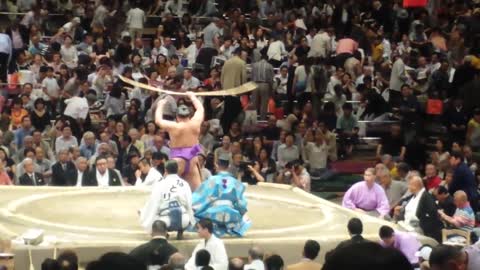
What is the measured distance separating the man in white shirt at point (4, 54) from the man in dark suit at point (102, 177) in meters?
3.11

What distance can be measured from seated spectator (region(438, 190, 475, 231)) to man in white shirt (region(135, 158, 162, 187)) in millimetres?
2569

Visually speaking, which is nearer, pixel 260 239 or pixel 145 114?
pixel 260 239

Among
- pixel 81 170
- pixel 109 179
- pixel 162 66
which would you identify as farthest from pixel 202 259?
pixel 162 66

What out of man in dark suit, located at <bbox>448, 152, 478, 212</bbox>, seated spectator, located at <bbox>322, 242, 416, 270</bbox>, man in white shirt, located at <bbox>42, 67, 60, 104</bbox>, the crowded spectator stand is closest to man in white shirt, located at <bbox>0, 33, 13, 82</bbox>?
the crowded spectator stand

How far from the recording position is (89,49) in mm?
12719

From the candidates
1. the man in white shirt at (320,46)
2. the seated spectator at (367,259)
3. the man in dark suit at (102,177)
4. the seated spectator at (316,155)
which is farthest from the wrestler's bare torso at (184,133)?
the seated spectator at (367,259)

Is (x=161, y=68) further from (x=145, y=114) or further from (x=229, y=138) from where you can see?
(x=229, y=138)

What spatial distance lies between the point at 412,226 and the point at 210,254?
1.97 m

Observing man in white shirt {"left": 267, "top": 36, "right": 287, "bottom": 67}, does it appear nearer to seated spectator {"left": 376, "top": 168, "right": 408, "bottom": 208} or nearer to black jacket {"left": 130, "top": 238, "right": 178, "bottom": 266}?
seated spectator {"left": 376, "top": 168, "right": 408, "bottom": 208}

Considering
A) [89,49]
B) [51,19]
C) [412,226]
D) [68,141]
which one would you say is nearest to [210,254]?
[412,226]

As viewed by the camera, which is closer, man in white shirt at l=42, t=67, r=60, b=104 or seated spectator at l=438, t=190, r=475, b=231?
seated spectator at l=438, t=190, r=475, b=231

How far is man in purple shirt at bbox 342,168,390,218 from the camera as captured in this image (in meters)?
8.35

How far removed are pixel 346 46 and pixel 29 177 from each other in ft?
16.9

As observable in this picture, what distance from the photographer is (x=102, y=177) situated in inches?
371
